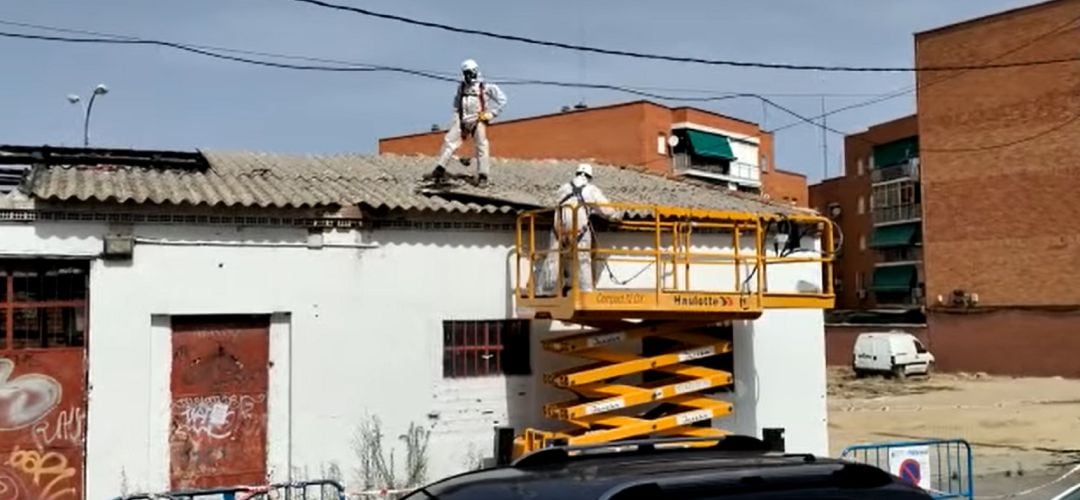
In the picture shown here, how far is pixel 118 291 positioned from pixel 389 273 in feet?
9.06

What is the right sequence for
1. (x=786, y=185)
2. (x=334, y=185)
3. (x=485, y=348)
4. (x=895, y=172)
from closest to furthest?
1. (x=485, y=348)
2. (x=334, y=185)
3. (x=895, y=172)
4. (x=786, y=185)

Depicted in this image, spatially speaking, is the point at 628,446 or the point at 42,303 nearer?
the point at 628,446

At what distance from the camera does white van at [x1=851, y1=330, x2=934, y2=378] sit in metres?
38.5

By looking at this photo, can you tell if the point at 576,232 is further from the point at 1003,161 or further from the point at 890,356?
the point at 1003,161

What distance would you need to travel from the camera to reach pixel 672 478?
3.13m

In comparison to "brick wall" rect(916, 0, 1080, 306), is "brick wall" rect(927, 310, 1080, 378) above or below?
below

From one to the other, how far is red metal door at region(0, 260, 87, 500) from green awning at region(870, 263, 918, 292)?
54.7 meters

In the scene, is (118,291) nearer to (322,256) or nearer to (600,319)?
(322,256)

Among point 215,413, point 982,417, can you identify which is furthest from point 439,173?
point 982,417

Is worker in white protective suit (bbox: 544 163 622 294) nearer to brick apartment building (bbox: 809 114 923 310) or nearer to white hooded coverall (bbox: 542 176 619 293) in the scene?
white hooded coverall (bbox: 542 176 619 293)

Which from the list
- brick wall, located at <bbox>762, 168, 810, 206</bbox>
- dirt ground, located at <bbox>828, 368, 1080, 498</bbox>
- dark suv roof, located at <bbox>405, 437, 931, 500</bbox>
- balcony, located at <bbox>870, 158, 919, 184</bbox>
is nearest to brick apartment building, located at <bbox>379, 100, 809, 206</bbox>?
brick wall, located at <bbox>762, 168, 810, 206</bbox>

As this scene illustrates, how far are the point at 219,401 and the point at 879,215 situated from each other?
183ft

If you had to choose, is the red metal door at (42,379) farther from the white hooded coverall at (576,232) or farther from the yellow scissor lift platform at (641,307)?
the white hooded coverall at (576,232)

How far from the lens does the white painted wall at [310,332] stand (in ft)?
35.0
